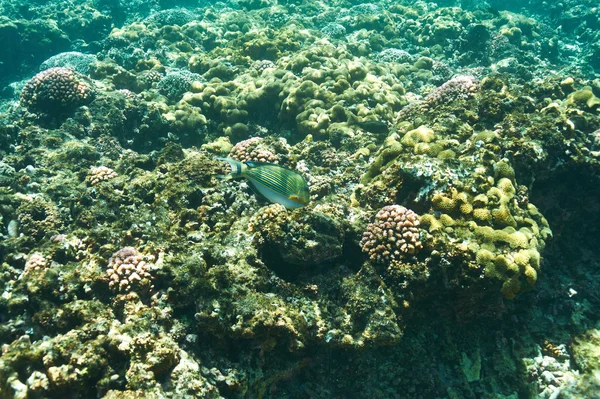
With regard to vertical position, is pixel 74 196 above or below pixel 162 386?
below

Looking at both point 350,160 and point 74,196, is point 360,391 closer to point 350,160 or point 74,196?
point 350,160

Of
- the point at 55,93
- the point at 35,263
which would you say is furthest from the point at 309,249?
the point at 55,93

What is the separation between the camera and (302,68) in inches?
386

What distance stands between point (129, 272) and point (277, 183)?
204 centimetres

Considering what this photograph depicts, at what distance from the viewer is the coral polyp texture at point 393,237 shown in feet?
13.8

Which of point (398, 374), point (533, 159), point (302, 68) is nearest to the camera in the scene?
point (398, 374)

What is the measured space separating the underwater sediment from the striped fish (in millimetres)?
136

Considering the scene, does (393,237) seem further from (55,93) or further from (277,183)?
(55,93)

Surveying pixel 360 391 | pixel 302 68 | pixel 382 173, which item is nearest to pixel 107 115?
pixel 302 68

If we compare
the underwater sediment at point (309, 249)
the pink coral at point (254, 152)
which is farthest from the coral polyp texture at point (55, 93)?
the pink coral at point (254, 152)

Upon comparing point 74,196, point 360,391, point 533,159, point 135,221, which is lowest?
point 360,391

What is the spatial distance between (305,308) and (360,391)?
48.9 inches

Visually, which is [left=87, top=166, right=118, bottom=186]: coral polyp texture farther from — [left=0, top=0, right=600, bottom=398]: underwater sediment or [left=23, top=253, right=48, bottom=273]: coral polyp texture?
[left=23, top=253, right=48, bottom=273]: coral polyp texture

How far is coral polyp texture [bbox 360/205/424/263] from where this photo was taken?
4219 mm
